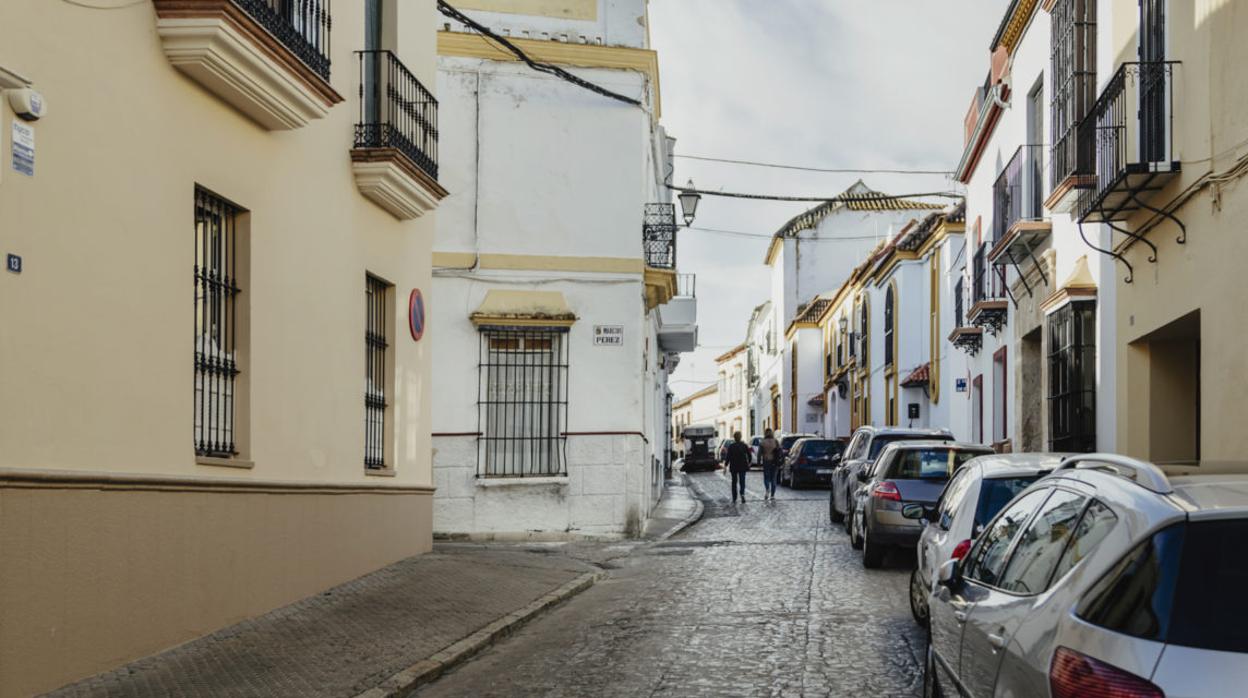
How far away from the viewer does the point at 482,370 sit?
62.4 feet

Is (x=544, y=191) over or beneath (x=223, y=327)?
over

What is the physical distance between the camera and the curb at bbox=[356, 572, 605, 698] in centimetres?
788

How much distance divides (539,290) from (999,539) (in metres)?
14.0

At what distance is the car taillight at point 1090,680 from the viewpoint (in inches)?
130

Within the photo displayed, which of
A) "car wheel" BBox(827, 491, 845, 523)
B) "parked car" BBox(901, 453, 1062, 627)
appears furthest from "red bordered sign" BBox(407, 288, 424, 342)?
"car wheel" BBox(827, 491, 845, 523)

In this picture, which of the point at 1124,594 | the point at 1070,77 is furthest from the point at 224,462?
the point at 1070,77

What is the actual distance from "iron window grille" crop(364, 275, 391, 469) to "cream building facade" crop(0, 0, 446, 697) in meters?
0.20

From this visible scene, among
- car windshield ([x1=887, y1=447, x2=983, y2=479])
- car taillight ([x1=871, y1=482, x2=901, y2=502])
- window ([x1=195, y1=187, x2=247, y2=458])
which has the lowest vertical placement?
car taillight ([x1=871, y1=482, x2=901, y2=502])

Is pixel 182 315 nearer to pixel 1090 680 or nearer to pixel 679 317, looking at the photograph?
pixel 1090 680

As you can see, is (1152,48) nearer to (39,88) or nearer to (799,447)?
(39,88)

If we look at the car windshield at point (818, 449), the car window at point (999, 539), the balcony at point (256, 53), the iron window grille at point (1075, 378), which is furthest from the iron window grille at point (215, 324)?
the car windshield at point (818, 449)

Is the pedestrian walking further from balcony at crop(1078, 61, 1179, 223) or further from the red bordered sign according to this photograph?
balcony at crop(1078, 61, 1179, 223)

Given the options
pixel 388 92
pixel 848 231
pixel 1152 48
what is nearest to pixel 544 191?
pixel 388 92

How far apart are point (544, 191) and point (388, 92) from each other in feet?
21.2
